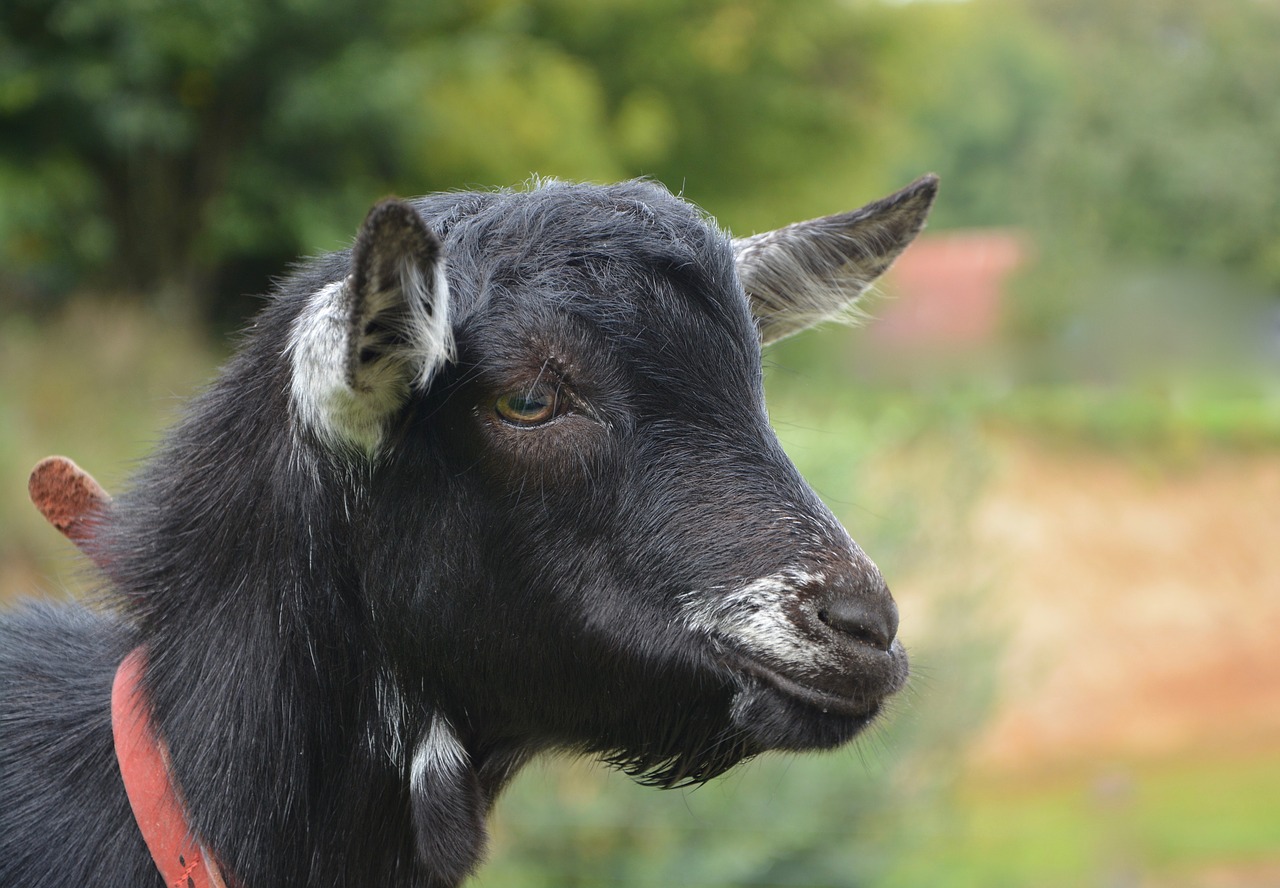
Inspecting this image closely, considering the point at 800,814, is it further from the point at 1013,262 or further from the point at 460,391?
the point at 1013,262

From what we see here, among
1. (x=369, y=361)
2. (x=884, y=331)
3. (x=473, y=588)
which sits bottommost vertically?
(x=884, y=331)

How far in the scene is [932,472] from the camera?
369 inches

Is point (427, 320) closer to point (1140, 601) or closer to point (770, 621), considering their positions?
point (770, 621)

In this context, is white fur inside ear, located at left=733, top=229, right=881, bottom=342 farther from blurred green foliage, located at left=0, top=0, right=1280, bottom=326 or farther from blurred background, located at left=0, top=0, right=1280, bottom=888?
blurred green foliage, located at left=0, top=0, right=1280, bottom=326

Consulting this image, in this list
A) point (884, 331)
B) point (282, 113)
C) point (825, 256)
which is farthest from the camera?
point (884, 331)

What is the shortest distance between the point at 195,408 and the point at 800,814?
5.52 meters

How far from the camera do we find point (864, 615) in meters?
2.10

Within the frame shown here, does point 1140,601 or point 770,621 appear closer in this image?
point 770,621

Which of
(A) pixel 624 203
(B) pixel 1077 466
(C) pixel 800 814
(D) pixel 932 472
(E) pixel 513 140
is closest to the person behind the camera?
(A) pixel 624 203

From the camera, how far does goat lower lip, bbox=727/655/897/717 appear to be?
210 cm

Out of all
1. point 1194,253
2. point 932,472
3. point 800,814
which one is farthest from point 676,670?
point 1194,253

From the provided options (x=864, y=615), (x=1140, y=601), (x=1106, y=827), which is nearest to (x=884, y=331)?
(x=1140, y=601)

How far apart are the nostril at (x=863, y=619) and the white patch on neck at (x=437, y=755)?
2.36 feet

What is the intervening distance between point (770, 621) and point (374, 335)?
31.6 inches
